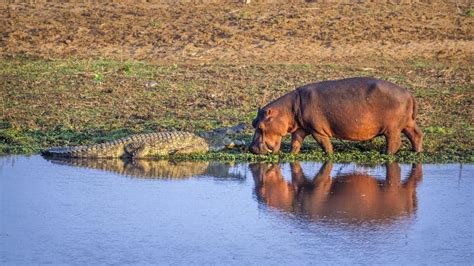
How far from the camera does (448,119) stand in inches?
535

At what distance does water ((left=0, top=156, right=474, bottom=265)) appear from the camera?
7582 millimetres

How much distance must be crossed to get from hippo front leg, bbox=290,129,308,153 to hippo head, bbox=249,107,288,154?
16cm

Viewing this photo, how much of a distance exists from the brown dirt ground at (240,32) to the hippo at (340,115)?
6.33 m

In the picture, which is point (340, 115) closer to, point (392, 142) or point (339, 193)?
point (392, 142)

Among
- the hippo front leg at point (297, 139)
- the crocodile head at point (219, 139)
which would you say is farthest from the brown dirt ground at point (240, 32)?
the hippo front leg at point (297, 139)

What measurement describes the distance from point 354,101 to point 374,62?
669cm

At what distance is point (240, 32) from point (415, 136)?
788cm

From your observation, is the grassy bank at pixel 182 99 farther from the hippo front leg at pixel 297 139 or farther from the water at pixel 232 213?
the water at pixel 232 213

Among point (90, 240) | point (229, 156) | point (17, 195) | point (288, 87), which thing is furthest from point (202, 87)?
point (90, 240)

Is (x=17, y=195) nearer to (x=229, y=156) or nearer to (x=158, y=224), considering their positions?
(x=158, y=224)

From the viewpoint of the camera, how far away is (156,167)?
1102cm

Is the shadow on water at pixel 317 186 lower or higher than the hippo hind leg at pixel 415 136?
lower

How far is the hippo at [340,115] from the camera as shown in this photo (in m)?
11.2

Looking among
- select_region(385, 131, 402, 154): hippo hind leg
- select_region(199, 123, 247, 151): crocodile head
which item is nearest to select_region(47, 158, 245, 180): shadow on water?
select_region(199, 123, 247, 151): crocodile head
